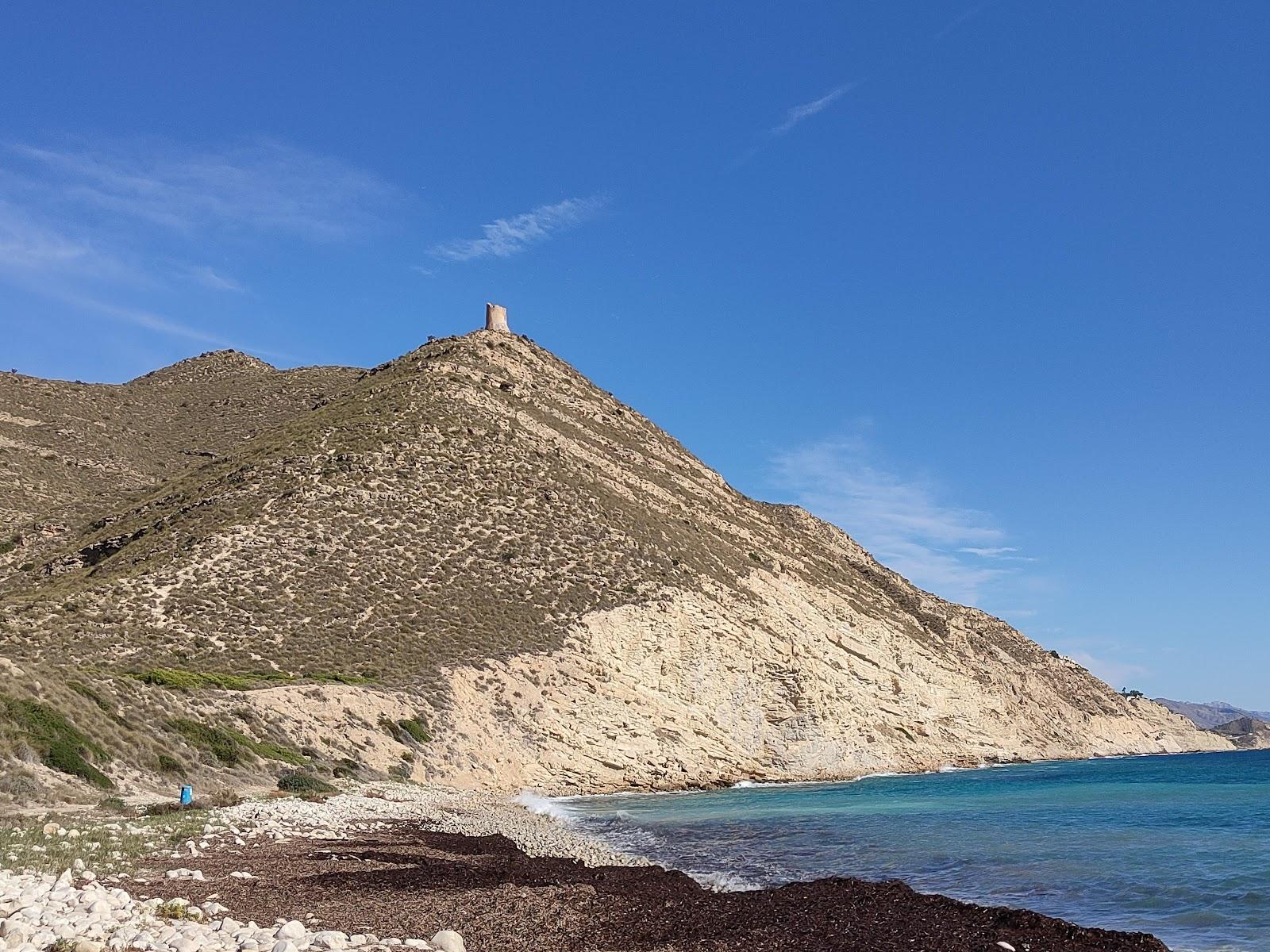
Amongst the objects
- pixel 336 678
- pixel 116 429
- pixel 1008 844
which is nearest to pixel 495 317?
pixel 116 429

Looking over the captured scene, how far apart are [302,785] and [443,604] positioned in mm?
20886

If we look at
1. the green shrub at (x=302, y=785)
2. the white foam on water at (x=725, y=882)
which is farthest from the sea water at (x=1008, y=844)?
the green shrub at (x=302, y=785)

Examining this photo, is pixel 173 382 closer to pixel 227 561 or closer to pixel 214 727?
pixel 227 561

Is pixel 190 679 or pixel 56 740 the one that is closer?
pixel 56 740

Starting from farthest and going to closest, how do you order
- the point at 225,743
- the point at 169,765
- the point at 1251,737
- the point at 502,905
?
the point at 1251,737, the point at 225,743, the point at 169,765, the point at 502,905

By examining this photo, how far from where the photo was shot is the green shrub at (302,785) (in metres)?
28.6

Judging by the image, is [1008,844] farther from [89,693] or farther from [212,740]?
[89,693]

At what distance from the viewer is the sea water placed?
54.4 feet

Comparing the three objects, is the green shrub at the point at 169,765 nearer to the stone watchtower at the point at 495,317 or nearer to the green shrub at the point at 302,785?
the green shrub at the point at 302,785

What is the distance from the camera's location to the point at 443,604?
163 ft

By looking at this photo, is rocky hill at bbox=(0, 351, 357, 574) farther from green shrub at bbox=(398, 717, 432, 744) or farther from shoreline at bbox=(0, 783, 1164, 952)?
shoreline at bbox=(0, 783, 1164, 952)

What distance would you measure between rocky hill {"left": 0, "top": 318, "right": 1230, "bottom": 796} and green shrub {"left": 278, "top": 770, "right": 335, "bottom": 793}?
126cm

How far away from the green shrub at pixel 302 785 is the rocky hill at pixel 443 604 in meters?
1.26

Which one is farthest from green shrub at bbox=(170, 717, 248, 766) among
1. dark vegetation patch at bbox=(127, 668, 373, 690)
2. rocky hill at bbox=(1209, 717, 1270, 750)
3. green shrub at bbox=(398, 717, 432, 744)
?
rocky hill at bbox=(1209, 717, 1270, 750)
